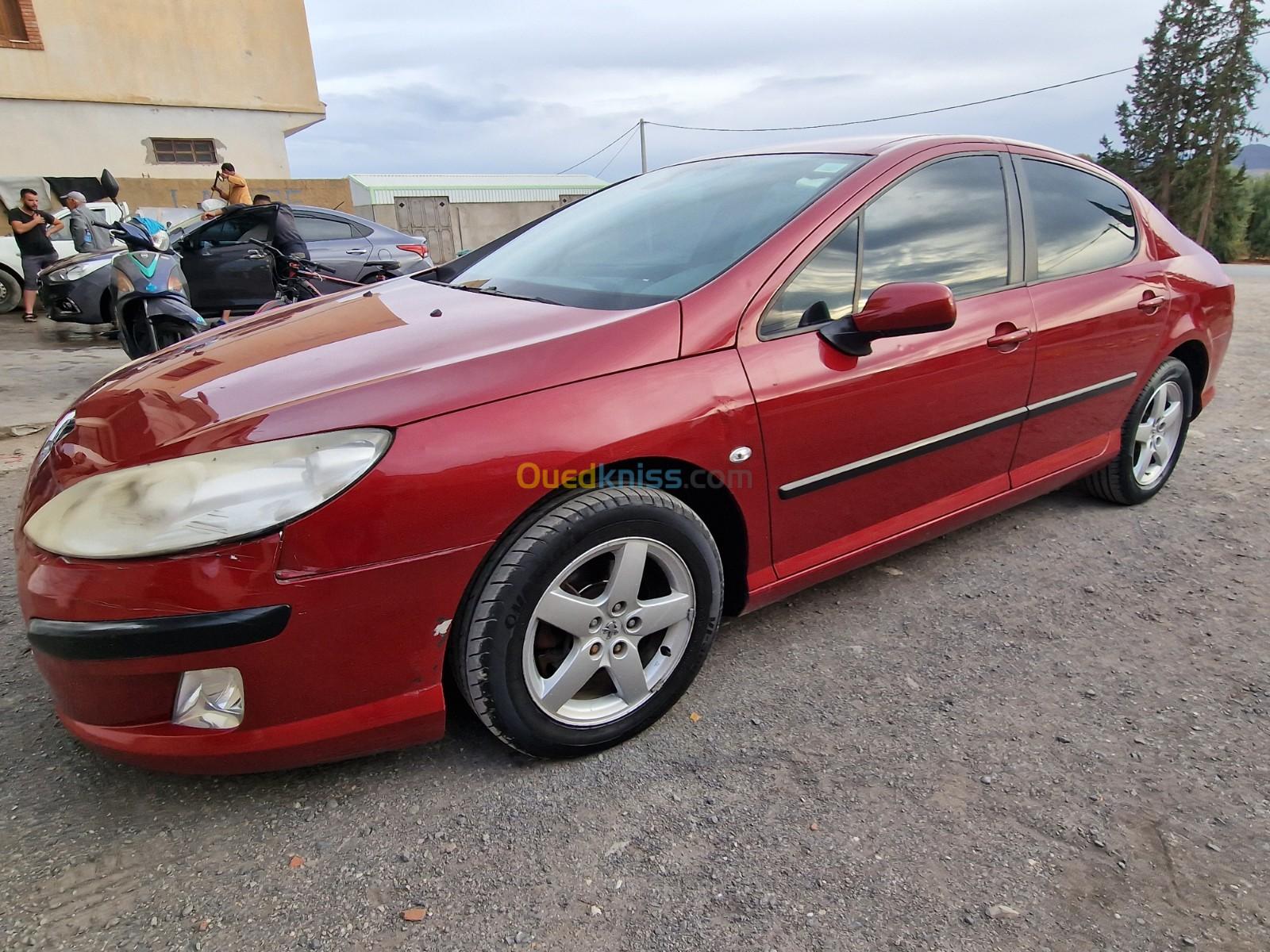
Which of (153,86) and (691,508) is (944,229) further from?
(153,86)

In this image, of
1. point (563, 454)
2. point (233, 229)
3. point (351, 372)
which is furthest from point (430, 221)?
point (563, 454)

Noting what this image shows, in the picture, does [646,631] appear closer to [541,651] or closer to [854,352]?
[541,651]

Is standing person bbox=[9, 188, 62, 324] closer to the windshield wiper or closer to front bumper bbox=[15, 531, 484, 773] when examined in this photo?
the windshield wiper

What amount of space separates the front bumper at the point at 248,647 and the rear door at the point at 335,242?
807cm

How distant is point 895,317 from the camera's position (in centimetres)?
204

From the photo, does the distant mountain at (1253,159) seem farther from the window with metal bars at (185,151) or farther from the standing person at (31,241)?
the standing person at (31,241)

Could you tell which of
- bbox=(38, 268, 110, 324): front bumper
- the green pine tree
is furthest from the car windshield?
the green pine tree

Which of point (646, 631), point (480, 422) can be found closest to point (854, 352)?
point (646, 631)

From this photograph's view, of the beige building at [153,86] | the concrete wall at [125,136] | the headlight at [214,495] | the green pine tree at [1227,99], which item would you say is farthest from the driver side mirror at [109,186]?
the green pine tree at [1227,99]

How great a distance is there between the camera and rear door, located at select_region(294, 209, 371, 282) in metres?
9.13

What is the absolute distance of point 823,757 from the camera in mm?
1940

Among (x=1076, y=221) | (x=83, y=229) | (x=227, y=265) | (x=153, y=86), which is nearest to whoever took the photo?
(x=1076, y=221)

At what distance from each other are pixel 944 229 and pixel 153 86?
20.8 metres

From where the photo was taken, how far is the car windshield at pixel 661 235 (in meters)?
2.16
